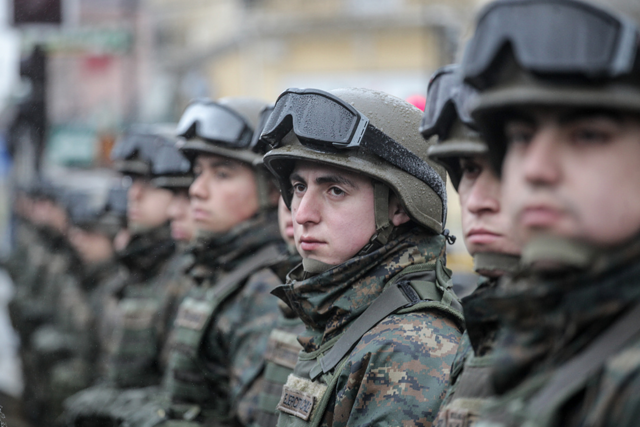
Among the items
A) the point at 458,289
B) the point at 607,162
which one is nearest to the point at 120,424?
the point at 458,289

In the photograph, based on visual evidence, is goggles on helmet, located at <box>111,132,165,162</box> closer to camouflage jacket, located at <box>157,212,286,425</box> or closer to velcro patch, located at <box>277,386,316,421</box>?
camouflage jacket, located at <box>157,212,286,425</box>

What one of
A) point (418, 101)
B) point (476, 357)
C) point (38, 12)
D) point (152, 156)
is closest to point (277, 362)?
point (476, 357)

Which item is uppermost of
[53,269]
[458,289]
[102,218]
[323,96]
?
[323,96]

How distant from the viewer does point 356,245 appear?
352 centimetres

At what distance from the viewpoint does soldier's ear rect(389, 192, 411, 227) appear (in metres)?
3.64

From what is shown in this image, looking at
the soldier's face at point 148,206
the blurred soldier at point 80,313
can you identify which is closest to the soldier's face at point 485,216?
the soldier's face at point 148,206

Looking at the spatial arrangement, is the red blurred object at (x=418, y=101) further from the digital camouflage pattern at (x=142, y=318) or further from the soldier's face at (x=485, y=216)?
the digital camouflage pattern at (x=142, y=318)

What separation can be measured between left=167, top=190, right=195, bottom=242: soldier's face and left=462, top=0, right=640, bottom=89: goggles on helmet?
5039 millimetres

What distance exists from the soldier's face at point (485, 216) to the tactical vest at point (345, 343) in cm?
68

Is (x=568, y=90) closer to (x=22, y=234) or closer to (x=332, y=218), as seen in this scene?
(x=332, y=218)

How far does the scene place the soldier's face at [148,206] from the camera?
7688 millimetres

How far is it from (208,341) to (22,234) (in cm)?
1518

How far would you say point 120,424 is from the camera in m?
6.39

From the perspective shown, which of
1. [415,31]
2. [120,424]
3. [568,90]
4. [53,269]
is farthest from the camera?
[415,31]
